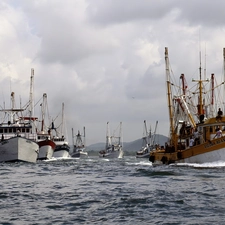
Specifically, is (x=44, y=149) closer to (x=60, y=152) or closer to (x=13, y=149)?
(x=13, y=149)

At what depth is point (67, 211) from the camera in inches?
811

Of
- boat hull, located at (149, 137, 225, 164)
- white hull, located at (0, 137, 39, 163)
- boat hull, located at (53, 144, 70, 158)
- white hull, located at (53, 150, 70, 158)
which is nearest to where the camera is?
boat hull, located at (149, 137, 225, 164)

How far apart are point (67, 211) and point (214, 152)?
32346 mm

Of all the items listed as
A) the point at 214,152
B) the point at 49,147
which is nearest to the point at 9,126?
the point at 49,147

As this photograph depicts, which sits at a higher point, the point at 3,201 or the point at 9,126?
the point at 9,126

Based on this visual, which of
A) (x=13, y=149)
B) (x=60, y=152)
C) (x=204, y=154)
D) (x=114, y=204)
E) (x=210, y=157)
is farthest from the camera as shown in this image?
(x=60, y=152)

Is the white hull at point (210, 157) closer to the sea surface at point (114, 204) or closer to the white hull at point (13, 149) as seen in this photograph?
the sea surface at point (114, 204)

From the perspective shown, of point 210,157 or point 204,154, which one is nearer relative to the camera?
point 210,157

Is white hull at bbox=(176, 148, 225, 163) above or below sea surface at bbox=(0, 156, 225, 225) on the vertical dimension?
above

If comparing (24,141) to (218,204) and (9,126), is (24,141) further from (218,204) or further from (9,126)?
(218,204)

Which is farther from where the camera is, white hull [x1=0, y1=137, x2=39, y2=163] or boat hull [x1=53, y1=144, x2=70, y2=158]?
boat hull [x1=53, y1=144, x2=70, y2=158]

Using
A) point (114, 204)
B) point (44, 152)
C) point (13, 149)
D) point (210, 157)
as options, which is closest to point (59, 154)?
point (44, 152)

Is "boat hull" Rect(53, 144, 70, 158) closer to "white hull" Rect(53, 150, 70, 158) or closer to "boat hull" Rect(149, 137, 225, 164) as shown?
"white hull" Rect(53, 150, 70, 158)

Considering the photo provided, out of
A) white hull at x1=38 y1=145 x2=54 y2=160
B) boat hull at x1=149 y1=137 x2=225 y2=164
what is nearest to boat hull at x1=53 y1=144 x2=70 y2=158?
white hull at x1=38 y1=145 x2=54 y2=160
